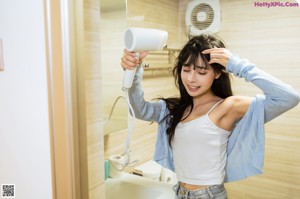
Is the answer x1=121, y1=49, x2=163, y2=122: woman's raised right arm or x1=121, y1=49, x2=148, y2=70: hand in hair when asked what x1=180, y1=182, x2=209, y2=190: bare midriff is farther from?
x1=121, y1=49, x2=148, y2=70: hand in hair

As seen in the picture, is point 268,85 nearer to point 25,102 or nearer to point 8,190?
point 25,102

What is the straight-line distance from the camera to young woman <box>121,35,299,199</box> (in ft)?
3.29

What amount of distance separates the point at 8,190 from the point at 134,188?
2.33 feet

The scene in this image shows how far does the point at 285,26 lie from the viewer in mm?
1971

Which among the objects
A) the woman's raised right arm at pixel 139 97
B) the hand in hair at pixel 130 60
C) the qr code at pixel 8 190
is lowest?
the qr code at pixel 8 190

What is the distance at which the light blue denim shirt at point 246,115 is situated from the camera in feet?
2.96

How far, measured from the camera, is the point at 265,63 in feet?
6.82

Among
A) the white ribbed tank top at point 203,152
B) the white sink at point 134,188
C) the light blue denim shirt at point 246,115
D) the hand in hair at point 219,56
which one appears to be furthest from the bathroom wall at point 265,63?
the hand in hair at point 219,56

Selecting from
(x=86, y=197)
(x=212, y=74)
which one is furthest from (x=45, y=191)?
A: (x=212, y=74)

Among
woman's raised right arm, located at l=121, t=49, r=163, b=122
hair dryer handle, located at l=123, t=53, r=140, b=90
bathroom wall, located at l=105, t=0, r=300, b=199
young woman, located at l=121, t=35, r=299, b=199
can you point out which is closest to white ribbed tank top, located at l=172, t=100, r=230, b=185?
young woman, located at l=121, t=35, r=299, b=199

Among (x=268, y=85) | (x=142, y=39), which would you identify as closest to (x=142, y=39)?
(x=142, y=39)

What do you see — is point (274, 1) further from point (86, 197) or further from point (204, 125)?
point (86, 197)

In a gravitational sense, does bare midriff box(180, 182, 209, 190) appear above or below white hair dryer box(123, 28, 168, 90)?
below

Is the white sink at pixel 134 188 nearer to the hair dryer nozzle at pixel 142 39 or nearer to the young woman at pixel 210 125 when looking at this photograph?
the young woman at pixel 210 125
